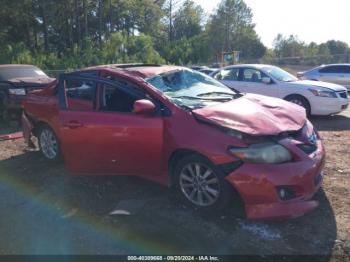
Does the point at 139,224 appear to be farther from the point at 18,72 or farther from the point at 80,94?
the point at 18,72

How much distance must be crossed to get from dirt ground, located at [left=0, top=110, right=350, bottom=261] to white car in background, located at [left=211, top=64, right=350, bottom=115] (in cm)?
484

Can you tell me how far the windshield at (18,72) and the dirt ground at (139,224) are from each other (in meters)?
5.19

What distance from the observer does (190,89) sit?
16.9 ft

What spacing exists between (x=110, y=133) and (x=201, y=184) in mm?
1293

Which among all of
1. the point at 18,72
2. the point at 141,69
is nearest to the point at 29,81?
the point at 18,72

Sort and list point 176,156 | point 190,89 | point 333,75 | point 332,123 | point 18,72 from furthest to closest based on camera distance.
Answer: point 333,75 < point 18,72 < point 332,123 < point 190,89 < point 176,156

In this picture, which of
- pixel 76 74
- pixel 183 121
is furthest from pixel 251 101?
pixel 76 74

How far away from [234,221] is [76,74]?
298 centimetres

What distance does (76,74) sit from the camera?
556cm

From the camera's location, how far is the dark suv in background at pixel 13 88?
31.4 feet

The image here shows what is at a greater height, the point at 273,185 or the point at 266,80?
the point at 266,80

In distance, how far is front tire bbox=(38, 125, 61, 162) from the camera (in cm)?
636

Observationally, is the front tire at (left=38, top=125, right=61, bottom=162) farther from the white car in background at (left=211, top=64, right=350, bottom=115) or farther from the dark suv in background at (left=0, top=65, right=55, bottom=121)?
the white car in background at (left=211, top=64, right=350, bottom=115)

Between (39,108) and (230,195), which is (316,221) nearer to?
(230,195)
